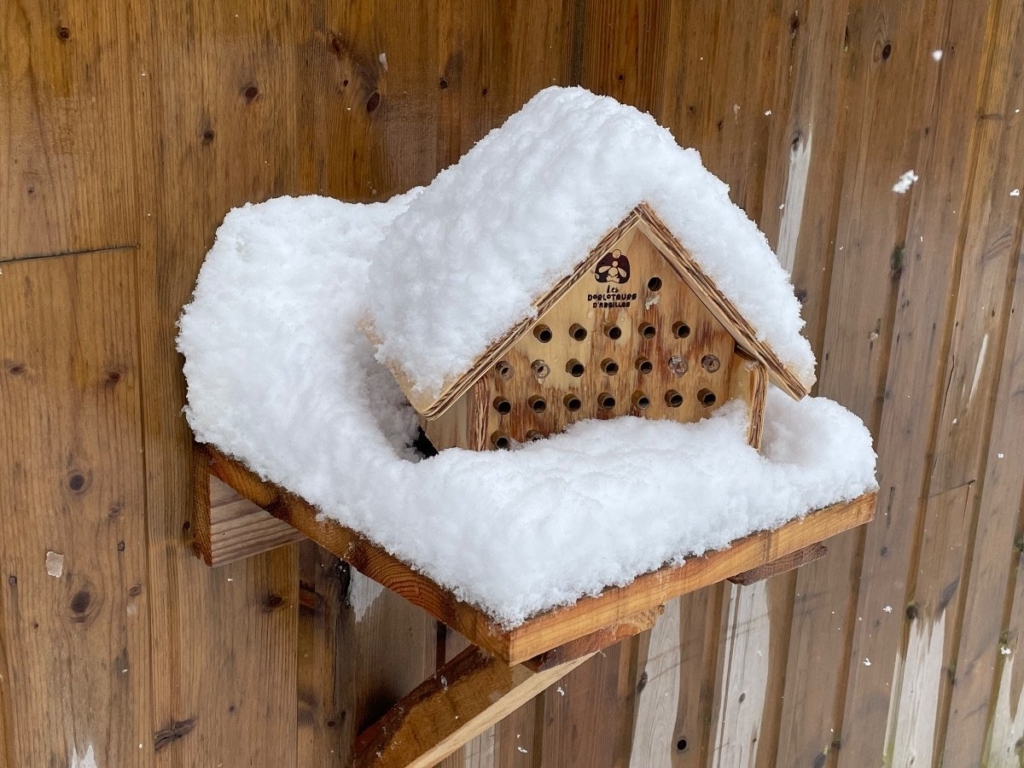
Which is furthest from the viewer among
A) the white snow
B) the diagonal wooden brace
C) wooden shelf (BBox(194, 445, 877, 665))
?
the white snow

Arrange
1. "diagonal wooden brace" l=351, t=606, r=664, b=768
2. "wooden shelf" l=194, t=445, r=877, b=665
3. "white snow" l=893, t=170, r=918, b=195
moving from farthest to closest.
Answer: "white snow" l=893, t=170, r=918, b=195 < "diagonal wooden brace" l=351, t=606, r=664, b=768 < "wooden shelf" l=194, t=445, r=877, b=665

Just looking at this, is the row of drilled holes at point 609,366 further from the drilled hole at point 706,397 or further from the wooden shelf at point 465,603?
the wooden shelf at point 465,603

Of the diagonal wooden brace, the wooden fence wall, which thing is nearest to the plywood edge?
the diagonal wooden brace

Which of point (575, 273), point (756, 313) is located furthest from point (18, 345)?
point (756, 313)

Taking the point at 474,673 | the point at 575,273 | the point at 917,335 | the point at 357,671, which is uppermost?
the point at 575,273

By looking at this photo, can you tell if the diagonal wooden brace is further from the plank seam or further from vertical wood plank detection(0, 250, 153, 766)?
the plank seam

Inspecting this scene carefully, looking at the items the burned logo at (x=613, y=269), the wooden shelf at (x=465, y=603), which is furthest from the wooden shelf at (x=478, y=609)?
the burned logo at (x=613, y=269)

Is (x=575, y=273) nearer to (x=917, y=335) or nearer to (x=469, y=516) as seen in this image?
(x=469, y=516)
